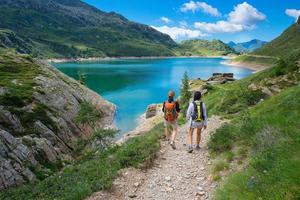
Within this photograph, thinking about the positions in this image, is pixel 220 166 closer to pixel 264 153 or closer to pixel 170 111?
pixel 264 153

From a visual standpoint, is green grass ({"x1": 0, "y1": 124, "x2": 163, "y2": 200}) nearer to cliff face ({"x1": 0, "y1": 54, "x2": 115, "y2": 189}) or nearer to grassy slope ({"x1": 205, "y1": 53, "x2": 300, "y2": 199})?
grassy slope ({"x1": 205, "y1": 53, "x2": 300, "y2": 199})

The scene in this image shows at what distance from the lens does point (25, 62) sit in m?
71.6

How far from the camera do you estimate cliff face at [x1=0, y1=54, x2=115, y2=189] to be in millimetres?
31422

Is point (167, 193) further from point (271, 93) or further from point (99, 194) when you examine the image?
point (271, 93)

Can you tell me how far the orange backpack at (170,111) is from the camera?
20906 mm

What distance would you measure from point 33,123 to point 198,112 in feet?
91.7

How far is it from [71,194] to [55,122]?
3292cm

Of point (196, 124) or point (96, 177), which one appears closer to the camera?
point (96, 177)

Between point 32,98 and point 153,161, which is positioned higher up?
point 153,161

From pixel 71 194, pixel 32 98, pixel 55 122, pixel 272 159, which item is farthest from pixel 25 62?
pixel 272 159

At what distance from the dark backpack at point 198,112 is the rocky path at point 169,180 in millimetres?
1887

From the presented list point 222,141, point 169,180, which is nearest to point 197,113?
point 222,141

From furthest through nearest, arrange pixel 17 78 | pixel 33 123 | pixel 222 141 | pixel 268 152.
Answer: pixel 17 78
pixel 33 123
pixel 222 141
pixel 268 152

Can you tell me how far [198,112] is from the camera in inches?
750
